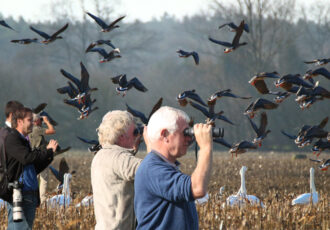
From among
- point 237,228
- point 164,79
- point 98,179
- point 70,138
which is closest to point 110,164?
point 98,179

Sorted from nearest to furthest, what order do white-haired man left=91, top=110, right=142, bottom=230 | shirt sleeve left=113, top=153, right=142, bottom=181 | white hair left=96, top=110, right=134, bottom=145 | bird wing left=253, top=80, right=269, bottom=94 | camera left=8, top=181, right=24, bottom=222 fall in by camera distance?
shirt sleeve left=113, top=153, right=142, bottom=181 < white-haired man left=91, top=110, right=142, bottom=230 < white hair left=96, top=110, right=134, bottom=145 < camera left=8, top=181, right=24, bottom=222 < bird wing left=253, top=80, right=269, bottom=94

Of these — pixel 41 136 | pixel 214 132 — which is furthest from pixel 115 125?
pixel 41 136

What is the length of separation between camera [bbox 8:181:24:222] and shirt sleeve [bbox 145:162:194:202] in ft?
6.81

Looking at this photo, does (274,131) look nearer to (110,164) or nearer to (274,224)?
(274,224)

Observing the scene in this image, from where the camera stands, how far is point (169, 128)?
10.5 ft

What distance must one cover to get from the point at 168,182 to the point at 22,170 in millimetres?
2340

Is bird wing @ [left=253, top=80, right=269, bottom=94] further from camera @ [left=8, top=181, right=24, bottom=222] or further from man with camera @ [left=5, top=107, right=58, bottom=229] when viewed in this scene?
camera @ [left=8, top=181, right=24, bottom=222]

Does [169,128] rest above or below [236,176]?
above

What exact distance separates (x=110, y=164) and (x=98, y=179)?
142 mm

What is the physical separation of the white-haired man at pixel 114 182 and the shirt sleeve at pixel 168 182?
0.85m

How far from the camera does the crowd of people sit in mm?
3104

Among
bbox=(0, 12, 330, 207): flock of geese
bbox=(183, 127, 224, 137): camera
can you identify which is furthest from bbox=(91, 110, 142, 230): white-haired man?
bbox=(0, 12, 330, 207): flock of geese

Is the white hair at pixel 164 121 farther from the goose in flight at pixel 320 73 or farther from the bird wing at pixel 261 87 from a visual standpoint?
the goose in flight at pixel 320 73

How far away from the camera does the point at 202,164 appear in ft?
10.1
